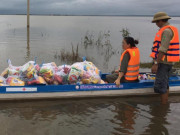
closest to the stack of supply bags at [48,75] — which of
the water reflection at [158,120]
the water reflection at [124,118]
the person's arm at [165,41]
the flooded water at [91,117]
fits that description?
the flooded water at [91,117]

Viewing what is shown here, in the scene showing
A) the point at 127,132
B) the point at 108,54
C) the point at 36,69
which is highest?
the point at 108,54

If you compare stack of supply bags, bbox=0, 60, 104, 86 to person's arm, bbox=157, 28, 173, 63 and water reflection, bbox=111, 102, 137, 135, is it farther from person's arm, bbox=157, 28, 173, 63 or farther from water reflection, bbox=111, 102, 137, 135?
person's arm, bbox=157, 28, 173, 63

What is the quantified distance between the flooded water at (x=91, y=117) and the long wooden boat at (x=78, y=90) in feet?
0.59

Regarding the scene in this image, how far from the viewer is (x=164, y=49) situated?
18.0 ft

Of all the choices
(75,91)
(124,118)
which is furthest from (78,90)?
(124,118)

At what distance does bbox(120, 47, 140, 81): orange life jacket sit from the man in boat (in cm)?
51

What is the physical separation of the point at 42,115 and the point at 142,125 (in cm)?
232

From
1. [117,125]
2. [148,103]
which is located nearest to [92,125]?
[117,125]

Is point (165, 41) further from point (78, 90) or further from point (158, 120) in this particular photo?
point (78, 90)

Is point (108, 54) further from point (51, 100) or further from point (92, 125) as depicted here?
point (92, 125)

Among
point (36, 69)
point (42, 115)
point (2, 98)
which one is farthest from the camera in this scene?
point (36, 69)

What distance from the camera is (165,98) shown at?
20.6 feet

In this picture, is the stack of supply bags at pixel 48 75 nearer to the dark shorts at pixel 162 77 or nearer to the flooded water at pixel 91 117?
the flooded water at pixel 91 117

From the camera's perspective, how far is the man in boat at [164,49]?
18.1 feet
